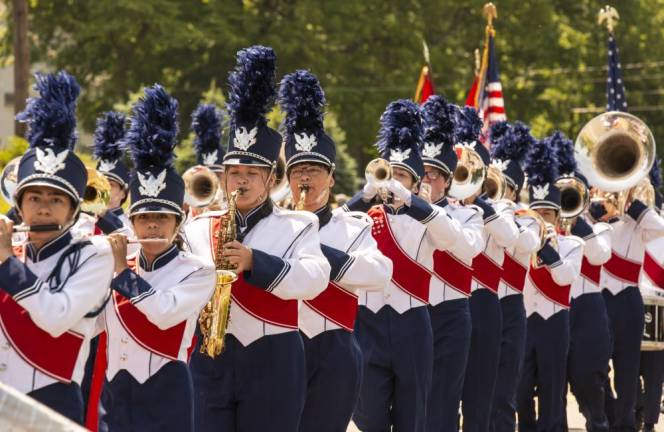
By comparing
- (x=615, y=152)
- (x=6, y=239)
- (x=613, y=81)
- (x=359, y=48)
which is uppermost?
(x=359, y=48)

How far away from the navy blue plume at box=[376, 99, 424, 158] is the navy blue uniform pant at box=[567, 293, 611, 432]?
338 cm

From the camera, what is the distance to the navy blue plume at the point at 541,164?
11938mm

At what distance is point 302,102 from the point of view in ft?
26.3

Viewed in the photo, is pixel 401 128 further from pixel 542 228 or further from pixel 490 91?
pixel 490 91

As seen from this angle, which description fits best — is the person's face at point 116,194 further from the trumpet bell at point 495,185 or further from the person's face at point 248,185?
the trumpet bell at point 495,185

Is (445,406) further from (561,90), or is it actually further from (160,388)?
(561,90)

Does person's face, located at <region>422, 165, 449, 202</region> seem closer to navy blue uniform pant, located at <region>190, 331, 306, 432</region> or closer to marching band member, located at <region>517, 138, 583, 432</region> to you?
marching band member, located at <region>517, 138, 583, 432</region>

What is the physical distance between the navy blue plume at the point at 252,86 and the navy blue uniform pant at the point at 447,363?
2807 mm

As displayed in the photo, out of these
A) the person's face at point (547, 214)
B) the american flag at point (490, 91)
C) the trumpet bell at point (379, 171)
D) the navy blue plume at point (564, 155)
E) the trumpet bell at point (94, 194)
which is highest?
the american flag at point (490, 91)

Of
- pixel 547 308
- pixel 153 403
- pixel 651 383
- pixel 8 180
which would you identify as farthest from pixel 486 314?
pixel 153 403

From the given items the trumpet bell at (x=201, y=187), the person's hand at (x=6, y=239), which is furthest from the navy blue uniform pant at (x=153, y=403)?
the trumpet bell at (x=201, y=187)

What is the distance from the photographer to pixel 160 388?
6.62 metres

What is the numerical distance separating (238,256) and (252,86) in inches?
33.2

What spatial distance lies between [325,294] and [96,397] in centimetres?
120
